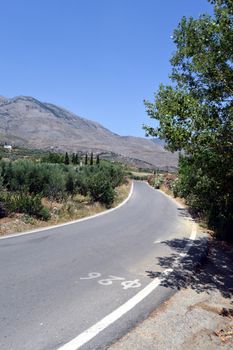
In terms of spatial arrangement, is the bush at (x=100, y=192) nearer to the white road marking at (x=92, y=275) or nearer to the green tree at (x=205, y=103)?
the green tree at (x=205, y=103)

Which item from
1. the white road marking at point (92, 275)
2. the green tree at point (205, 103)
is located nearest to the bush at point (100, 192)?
the green tree at point (205, 103)

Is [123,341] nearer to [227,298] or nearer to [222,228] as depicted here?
[227,298]

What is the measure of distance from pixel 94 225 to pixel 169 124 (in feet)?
21.7

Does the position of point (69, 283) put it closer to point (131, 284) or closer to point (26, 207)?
point (131, 284)

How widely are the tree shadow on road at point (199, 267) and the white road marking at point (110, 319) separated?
0.48 meters

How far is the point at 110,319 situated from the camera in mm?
5250

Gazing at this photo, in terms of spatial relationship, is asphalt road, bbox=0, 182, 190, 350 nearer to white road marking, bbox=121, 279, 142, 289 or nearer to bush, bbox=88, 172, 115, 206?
white road marking, bbox=121, 279, 142, 289

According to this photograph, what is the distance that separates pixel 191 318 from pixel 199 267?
138 inches

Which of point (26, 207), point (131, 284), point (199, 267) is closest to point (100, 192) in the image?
point (26, 207)

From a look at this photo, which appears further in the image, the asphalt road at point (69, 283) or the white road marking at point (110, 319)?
the asphalt road at point (69, 283)

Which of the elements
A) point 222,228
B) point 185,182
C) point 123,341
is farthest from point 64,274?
point 185,182

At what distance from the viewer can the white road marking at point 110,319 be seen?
4.43 m

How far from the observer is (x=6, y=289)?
614cm

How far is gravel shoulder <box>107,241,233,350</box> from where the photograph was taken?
4594 mm
